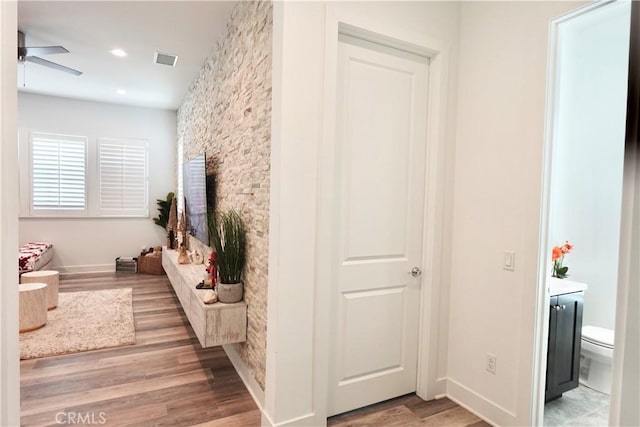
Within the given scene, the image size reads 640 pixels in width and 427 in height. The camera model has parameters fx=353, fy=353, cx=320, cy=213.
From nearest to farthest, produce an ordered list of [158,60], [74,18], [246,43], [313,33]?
[313,33] → [246,43] → [74,18] → [158,60]

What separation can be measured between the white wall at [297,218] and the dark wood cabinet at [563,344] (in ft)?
4.85

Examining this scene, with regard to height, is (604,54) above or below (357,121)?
above

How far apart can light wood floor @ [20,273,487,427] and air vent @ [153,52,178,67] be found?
3.00m

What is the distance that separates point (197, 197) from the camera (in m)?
3.90

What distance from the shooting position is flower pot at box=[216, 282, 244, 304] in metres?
2.52

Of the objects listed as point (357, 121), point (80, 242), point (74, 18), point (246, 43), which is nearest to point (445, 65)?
point (357, 121)

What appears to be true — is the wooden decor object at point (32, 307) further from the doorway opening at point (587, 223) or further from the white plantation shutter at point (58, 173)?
the doorway opening at point (587, 223)

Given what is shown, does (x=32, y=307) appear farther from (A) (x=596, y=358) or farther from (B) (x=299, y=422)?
(A) (x=596, y=358)

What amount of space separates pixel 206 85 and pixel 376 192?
2807 mm

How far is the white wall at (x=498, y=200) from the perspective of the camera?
197 centimetres

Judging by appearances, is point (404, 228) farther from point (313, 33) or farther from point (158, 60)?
point (158, 60)

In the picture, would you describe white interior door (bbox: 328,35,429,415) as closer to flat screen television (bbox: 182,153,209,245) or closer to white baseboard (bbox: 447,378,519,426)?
white baseboard (bbox: 447,378,519,426)

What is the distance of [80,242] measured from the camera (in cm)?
606

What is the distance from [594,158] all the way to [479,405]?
2121 millimetres
